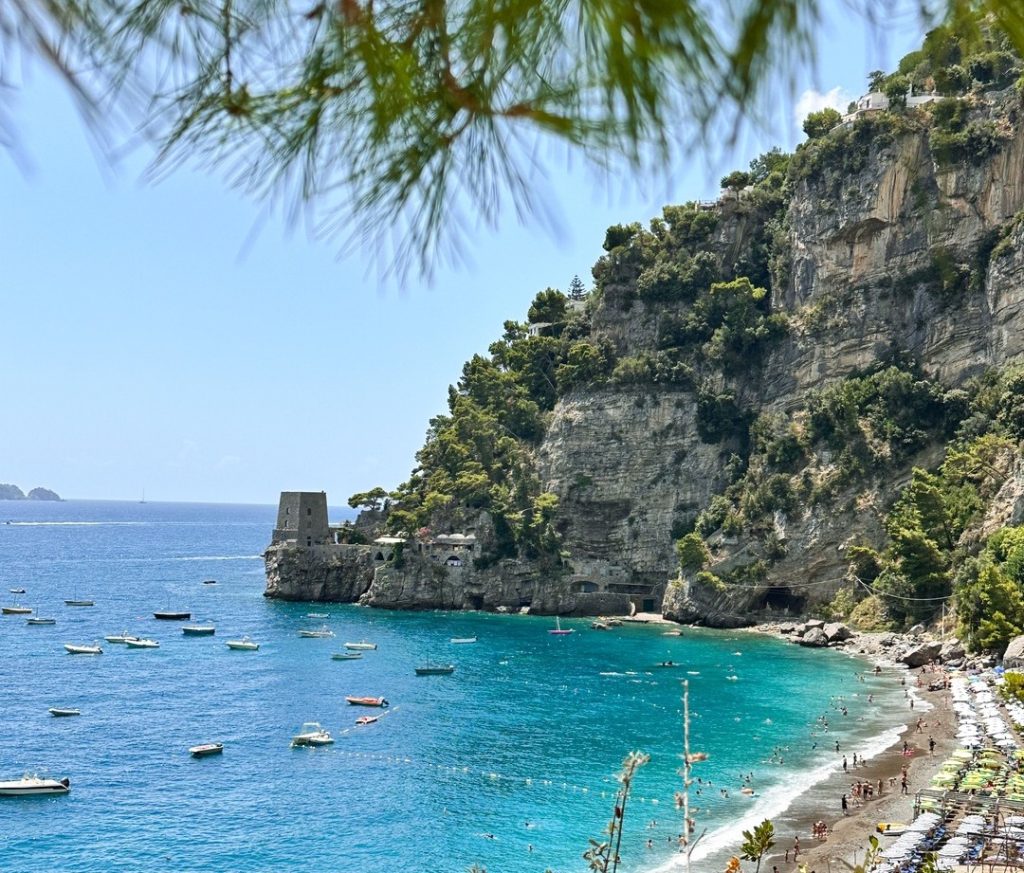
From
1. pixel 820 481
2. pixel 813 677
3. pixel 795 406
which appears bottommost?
pixel 813 677

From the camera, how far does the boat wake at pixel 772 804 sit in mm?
25203

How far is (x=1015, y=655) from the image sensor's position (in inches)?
1581

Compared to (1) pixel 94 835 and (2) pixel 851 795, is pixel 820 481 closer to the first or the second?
(2) pixel 851 795

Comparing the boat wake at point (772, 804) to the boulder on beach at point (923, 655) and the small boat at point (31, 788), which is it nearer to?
the boulder on beach at point (923, 655)

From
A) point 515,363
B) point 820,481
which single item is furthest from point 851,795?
point 515,363

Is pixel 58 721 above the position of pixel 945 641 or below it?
below

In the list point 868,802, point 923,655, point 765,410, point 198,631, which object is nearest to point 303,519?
point 198,631

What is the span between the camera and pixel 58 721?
37.8m

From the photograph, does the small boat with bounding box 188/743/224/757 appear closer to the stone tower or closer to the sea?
the sea

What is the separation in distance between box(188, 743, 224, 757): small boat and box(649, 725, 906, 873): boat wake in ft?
53.3

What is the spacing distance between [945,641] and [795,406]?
796 inches

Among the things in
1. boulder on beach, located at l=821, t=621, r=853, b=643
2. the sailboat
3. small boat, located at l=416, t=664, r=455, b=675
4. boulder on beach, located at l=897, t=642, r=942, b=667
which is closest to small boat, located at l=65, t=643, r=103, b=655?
small boat, located at l=416, t=664, r=455, b=675

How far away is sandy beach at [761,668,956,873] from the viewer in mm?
24031

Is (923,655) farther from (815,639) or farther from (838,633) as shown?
(815,639)
